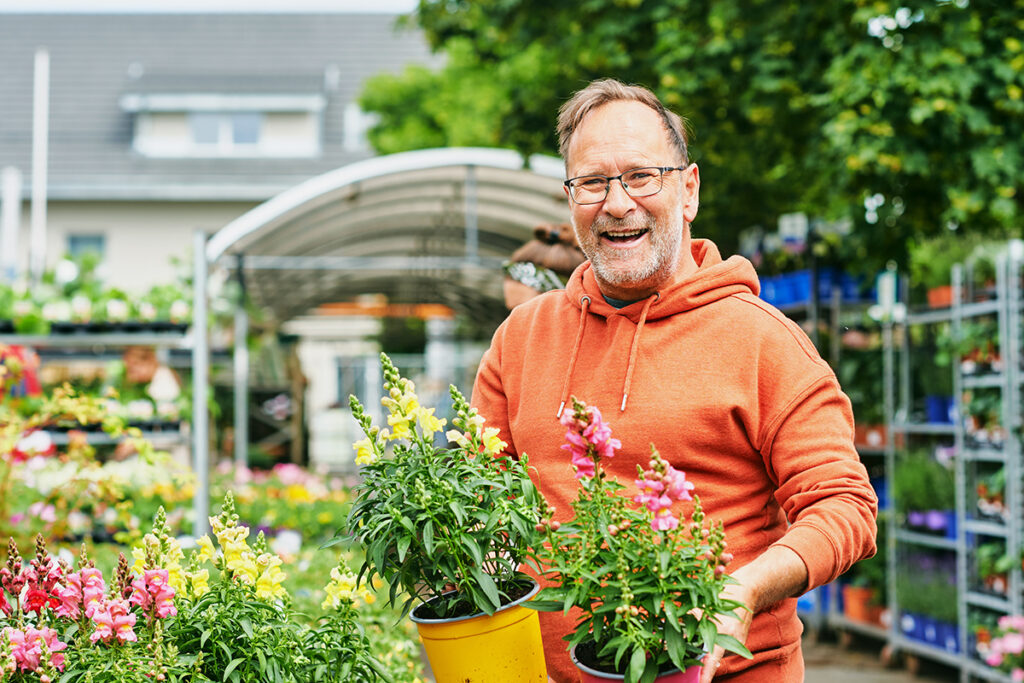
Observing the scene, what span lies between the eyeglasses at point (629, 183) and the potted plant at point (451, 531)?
21.3 inches

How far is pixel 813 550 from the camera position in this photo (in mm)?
1651

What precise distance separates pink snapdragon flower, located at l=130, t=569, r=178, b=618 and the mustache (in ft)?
3.21

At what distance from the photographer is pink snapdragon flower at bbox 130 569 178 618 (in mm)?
1639


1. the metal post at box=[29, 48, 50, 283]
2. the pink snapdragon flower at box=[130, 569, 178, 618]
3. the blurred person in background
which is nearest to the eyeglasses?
the pink snapdragon flower at box=[130, 569, 178, 618]

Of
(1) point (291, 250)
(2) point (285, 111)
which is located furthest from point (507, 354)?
(2) point (285, 111)

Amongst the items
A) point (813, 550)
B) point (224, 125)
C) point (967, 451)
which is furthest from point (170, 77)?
point (813, 550)

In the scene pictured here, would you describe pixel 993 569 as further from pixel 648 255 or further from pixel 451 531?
pixel 451 531

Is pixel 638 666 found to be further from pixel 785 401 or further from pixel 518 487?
pixel 785 401

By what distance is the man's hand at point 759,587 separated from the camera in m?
1.52

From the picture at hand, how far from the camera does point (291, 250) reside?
9766 millimetres

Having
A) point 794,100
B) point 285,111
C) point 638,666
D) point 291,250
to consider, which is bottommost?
point 638,666

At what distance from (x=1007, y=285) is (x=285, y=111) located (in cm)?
2015

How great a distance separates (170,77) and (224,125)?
185 cm

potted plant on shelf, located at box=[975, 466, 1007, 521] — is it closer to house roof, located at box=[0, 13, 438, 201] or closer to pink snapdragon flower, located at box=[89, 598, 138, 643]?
pink snapdragon flower, located at box=[89, 598, 138, 643]
